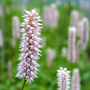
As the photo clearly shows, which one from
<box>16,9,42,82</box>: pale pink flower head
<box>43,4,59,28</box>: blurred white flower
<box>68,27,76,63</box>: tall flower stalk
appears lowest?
<box>16,9,42,82</box>: pale pink flower head

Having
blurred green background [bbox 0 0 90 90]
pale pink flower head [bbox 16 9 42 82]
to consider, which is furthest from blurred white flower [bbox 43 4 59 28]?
pale pink flower head [bbox 16 9 42 82]

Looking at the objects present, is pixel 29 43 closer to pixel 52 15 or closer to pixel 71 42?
pixel 71 42

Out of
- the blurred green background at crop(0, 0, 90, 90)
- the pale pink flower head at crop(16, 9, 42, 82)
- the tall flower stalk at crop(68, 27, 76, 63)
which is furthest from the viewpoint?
the blurred green background at crop(0, 0, 90, 90)

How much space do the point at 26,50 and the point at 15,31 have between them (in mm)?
2464

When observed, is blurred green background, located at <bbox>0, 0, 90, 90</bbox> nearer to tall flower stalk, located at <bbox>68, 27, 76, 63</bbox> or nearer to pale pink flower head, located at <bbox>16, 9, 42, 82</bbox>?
tall flower stalk, located at <bbox>68, 27, 76, 63</bbox>

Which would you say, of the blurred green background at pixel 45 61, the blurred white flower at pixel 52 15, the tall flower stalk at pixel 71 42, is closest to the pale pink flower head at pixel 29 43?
the tall flower stalk at pixel 71 42

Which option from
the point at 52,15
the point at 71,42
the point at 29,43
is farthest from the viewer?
the point at 52,15

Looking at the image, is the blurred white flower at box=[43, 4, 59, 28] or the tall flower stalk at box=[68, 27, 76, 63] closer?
the tall flower stalk at box=[68, 27, 76, 63]

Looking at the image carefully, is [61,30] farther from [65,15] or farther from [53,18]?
[53,18]

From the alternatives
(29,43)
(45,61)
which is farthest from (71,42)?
(45,61)

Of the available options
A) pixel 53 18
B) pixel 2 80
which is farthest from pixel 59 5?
pixel 2 80

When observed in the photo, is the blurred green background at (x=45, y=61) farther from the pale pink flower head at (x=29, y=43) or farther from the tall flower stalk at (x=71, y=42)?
the pale pink flower head at (x=29, y=43)

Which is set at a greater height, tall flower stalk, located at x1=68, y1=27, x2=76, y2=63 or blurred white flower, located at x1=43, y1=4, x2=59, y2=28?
blurred white flower, located at x1=43, y1=4, x2=59, y2=28

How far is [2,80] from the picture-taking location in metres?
4.73
